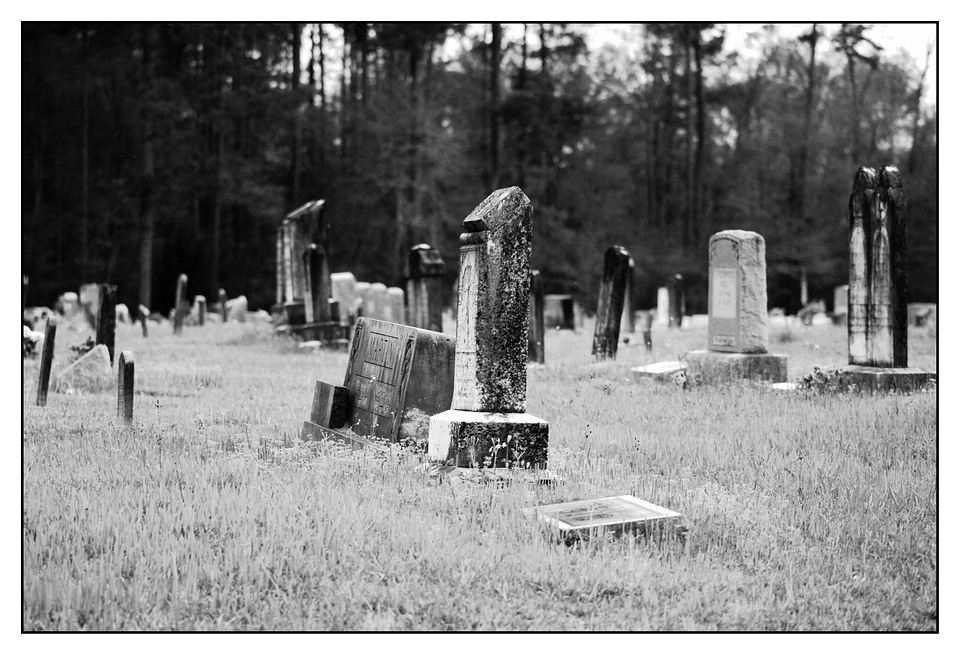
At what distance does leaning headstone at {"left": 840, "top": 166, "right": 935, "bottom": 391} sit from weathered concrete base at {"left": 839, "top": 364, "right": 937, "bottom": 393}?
11mm

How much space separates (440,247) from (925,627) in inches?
1129

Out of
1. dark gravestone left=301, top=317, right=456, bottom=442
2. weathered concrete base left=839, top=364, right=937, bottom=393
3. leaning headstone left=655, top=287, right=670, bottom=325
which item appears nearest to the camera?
dark gravestone left=301, top=317, right=456, bottom=442

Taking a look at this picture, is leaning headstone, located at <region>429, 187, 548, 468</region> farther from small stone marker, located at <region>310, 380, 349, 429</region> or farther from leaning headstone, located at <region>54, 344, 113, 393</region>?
leaning headstone, located at <region>54, 344, 113, 393</region>

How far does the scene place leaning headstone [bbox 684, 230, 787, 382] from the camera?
452 inches

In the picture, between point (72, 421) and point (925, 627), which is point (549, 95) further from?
point (925, 627)

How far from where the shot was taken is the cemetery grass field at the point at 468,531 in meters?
4.44

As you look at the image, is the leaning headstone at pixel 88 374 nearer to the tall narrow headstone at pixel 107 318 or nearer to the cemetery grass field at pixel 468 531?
the tall narrow headstone at pixel 107 318

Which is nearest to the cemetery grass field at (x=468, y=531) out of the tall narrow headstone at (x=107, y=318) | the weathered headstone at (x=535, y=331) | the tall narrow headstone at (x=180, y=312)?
the tall narrow headstone at (x=107, y=318)

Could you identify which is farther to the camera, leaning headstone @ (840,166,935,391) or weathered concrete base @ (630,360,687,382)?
weathered concrete base @ (630,360,687,382)

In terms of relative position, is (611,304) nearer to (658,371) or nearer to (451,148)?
(658,371)

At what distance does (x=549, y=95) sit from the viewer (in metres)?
33.1

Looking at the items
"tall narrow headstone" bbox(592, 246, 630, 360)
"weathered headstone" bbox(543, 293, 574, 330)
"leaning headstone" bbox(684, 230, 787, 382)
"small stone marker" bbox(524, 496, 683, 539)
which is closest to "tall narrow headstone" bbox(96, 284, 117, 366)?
"tall narrow headstone" bbox(592, 246, 630, 360)

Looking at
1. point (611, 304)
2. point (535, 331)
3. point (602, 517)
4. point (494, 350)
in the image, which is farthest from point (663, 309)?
point (602, 517)

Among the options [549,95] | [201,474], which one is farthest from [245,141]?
[201,474]
